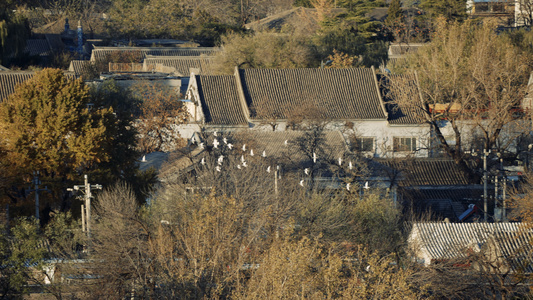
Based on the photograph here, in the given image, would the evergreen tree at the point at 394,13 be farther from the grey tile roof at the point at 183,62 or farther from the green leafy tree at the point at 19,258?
the green leafy tree at the point at 19,258

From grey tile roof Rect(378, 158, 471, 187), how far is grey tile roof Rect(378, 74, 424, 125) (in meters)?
2.58

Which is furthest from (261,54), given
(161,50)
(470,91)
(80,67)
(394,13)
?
(394,13)

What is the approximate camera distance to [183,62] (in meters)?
55.5

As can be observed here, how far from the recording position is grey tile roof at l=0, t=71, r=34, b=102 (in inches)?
1540

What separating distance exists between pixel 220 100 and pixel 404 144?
29.7 ft

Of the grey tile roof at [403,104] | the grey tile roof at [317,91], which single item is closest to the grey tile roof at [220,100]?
the grey tile roof at [317,91]

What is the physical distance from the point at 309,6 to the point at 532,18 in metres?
23.9

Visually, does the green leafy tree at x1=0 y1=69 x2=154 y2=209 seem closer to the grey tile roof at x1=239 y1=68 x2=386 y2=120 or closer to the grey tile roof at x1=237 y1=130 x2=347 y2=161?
the grey tile roof at x1=237 y1=130 x2=347 y2=161

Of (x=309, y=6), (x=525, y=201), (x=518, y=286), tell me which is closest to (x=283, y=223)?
(x=518, y=286)

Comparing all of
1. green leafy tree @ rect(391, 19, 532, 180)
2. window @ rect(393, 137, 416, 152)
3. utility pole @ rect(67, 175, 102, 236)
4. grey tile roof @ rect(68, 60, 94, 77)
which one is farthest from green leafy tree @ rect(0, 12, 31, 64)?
utility pole @ rect(67, 175, 102, 236)

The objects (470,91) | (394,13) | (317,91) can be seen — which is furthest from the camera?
(394,13)

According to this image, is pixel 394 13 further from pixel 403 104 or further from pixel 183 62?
pixel 403 104

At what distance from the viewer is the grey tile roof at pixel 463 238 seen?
2455cm

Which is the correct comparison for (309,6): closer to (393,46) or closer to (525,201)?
(393,46)
